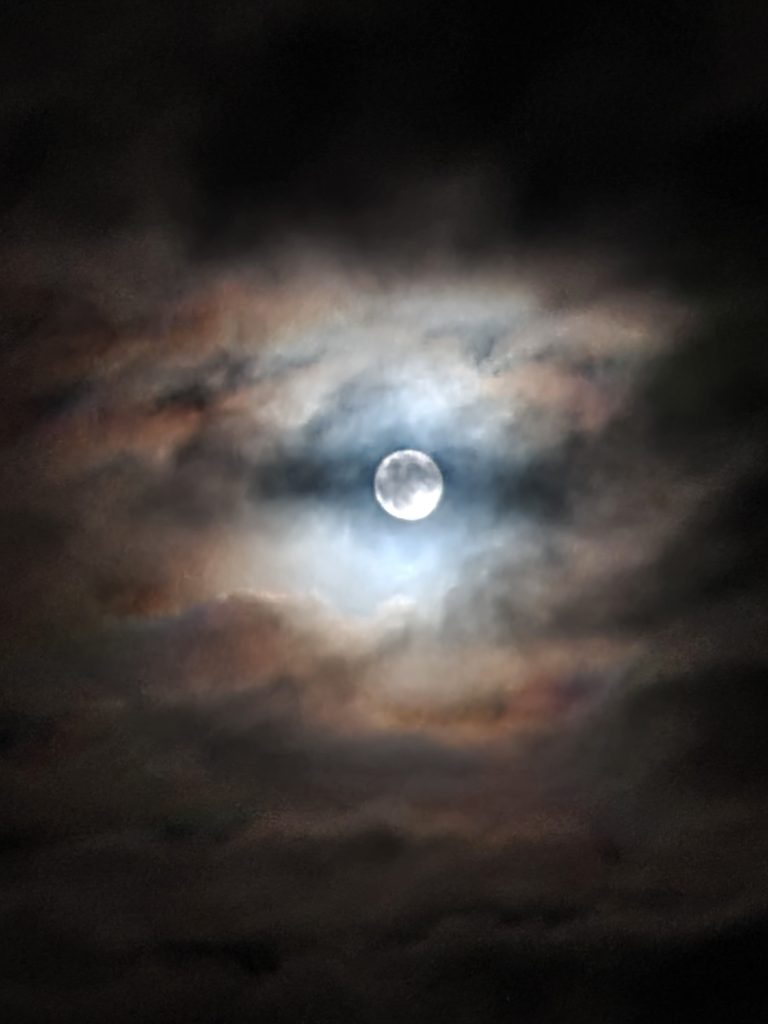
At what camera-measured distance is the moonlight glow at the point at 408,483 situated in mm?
1622

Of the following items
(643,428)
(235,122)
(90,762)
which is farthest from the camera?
(90,762)

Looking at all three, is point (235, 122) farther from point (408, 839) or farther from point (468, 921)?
point (468, 921)

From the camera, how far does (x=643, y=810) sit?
1.95 meters

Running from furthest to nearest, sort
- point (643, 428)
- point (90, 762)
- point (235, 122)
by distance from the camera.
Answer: point (90, 762), point (643, 428), point (235, 122)

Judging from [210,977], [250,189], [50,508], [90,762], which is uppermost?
[250,189]

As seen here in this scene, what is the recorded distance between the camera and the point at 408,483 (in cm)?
162

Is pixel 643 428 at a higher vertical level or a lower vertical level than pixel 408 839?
higher

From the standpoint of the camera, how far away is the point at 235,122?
154 cm

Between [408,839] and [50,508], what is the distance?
2.80 ft

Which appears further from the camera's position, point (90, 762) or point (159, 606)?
point (90, 762)

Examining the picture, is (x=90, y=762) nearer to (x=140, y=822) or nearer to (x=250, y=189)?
(x=140, y=822)

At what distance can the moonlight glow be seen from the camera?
1622 mm

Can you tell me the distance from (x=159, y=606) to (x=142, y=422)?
1.01 feet

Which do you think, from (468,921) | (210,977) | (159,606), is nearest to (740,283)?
(159,606)
